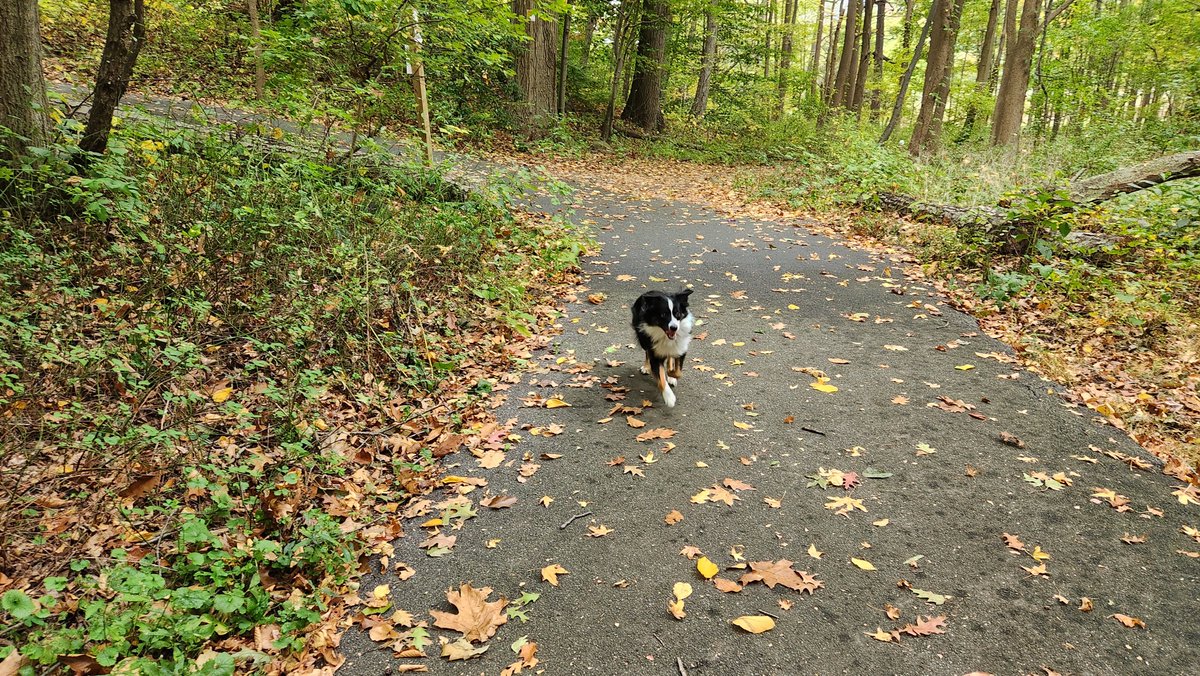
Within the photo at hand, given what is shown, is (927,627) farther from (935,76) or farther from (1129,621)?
(935,76)

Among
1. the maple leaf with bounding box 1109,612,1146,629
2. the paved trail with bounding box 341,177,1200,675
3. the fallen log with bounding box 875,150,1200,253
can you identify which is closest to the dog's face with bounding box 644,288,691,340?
the paved trail with bounding box 341,177,1200,675

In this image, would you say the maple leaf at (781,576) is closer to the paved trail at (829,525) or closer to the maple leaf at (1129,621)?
the paved trail at (829,525)

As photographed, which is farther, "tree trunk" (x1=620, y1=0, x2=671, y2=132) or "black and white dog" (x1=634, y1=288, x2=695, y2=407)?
"tree trunk" (x1=620, y1=0, x2=671, y2=132)

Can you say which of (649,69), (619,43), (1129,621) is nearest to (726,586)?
(1129,621)

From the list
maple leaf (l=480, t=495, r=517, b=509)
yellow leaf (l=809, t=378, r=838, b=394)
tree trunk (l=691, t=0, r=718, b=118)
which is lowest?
maple leaf (l=480, t=495, r=517, b=509)

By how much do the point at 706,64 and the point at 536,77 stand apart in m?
7.89

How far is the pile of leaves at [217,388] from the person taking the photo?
2926mm

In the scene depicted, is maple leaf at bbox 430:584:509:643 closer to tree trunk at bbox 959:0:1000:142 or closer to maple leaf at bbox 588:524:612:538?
maple leaf at bbox 588:524:612:538

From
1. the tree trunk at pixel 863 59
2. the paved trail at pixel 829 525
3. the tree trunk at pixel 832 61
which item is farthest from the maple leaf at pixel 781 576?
the tree trunk at pixel 832 61

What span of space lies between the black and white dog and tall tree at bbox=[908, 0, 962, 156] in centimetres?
1360

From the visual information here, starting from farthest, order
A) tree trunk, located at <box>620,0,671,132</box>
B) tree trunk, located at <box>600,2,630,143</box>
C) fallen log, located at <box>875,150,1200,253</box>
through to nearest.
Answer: tree trunk, located at <box>620,0,671,132</box> < tree trunk, located at <box>600,2,630,143</box> < fallen log, located at <box>875,150,1200,253</box>

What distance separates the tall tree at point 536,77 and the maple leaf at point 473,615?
54.2 ft

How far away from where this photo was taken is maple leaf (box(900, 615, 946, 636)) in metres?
2.93

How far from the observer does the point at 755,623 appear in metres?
3.02
